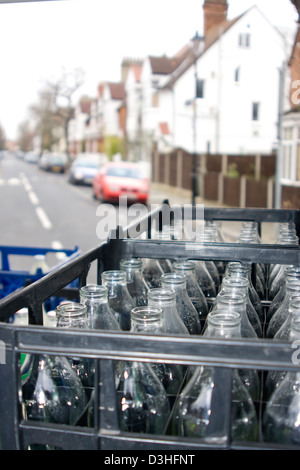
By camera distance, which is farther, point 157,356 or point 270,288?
point 270,288

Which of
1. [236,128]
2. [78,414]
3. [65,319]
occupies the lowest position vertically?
[78,414]

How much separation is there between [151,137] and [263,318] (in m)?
36.7

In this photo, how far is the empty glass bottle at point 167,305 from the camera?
4.22ft

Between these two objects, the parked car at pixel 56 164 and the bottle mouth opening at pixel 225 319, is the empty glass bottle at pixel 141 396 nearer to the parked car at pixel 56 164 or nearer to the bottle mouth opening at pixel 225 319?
the bottle mouth opening at pixel 225 319

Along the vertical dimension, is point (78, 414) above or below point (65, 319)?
below

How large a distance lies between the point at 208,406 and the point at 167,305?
1.03ft

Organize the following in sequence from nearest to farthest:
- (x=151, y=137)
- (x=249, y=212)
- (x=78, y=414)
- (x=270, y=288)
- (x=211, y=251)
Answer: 1. (x=78, y=414)
2. (x=211, y=251)
3. (x=270, y=288)
4. (x=249, y=212)
5. (x=151, y=137)

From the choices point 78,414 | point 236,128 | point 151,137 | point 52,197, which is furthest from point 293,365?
point 151,137

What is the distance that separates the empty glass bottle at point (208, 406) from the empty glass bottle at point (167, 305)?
0.21 metres

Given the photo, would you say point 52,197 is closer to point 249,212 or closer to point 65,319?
point 249,212

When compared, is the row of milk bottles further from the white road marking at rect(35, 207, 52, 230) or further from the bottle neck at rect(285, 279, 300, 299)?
the white road marking at rect(35, 207, 52, 230)

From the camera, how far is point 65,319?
119cm

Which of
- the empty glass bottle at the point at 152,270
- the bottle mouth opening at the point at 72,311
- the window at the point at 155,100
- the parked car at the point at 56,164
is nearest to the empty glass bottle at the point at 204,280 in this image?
the empty glass bottle at the point at 152,270

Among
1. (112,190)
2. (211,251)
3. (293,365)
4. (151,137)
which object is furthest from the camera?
(151,137)
